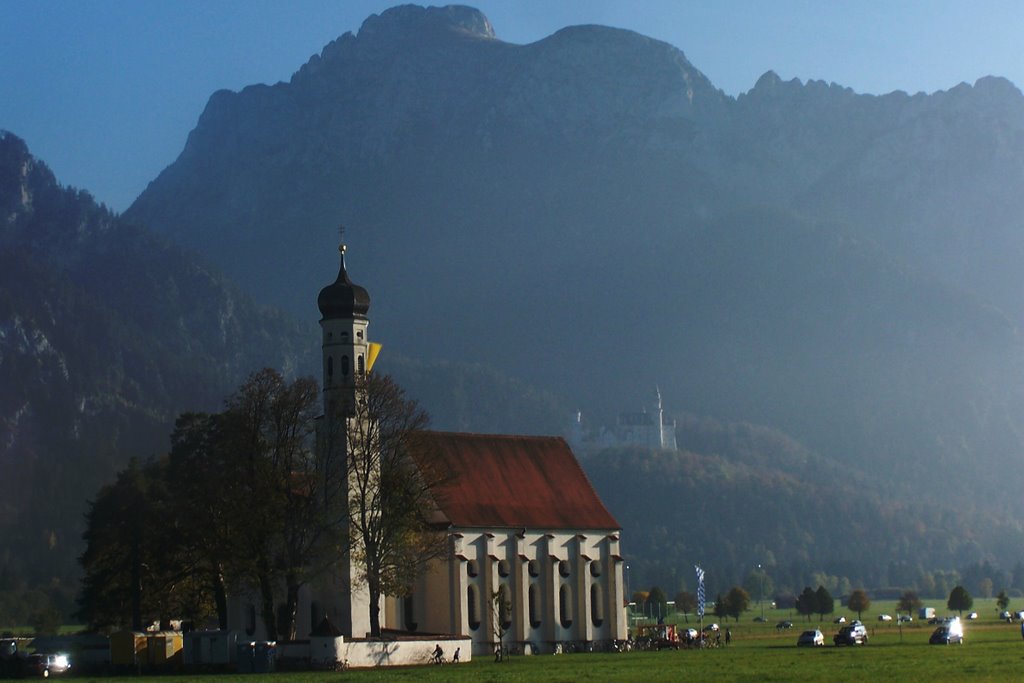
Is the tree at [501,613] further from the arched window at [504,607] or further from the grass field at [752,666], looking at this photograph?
the grass field at [752,666]

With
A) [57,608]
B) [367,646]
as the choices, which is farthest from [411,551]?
[57,608]

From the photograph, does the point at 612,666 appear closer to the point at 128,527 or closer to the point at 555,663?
the point at 555,663

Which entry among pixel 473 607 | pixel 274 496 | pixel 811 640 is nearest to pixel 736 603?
pixel 811 640

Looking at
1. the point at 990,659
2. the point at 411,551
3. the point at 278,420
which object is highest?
the point at 278,420

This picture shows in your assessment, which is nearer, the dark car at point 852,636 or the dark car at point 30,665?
the dark car at point 30,665

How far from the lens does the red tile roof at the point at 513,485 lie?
90.2 meters

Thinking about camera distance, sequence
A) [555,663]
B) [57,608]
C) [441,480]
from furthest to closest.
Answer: [57,608] < [441,480] < [555,663]

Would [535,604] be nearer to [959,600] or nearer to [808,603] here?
[808,603]

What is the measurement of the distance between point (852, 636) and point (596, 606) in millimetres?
15167

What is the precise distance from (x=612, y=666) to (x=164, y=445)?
107 m

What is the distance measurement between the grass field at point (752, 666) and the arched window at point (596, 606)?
8.47 metres

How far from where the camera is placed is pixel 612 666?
6788 centimetres

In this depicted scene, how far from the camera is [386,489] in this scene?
8238 centimetres

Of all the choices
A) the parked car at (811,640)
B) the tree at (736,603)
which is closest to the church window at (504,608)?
the parked car at (811,640)
